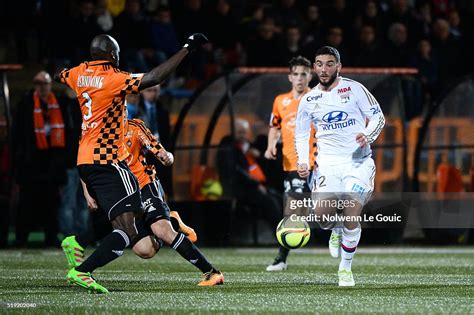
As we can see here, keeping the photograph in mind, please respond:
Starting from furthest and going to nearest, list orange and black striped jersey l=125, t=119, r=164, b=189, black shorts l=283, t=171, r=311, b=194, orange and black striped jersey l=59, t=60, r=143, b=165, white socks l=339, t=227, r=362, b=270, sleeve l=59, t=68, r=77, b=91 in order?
black shorts l=283, t=171, r=311, b=194, orange and black striped jersey l=125, t=119, r=164, b=189, white socks l=339, t=227, r=362, b=270, sleeve l=59, t=68, r=77, b=91, orange and black striped jersey l=59, t=60, r=143, b=165

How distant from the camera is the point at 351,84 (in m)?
10.7

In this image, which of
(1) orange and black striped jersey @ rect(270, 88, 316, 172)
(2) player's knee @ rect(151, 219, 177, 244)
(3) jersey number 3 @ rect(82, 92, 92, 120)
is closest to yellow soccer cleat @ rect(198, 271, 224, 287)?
(2) player's knee @ rect(151, 219, 177, 244)

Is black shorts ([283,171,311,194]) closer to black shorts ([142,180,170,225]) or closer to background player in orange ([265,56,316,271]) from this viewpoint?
background player in orange ([265,56,316,271])

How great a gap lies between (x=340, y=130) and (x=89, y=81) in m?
2.48

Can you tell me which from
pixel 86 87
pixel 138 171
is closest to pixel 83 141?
pixel 86 87

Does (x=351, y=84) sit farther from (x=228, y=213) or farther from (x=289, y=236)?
(x=228, y=213)

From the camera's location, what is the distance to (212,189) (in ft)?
56.2

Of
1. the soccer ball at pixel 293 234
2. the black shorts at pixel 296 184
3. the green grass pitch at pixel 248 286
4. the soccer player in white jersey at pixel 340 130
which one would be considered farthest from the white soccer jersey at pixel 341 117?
the black shorts at pixel 296 184

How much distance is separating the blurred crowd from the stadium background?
0.02m

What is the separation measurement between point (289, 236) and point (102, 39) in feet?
8.76

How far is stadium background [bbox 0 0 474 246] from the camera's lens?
17.2m

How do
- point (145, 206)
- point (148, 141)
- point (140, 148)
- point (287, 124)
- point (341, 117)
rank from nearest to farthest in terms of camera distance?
1. point (145, 206)
2. point (341, 117)
3. point (148, 141)
4. point (140, 148)
5. point (287, 124)
